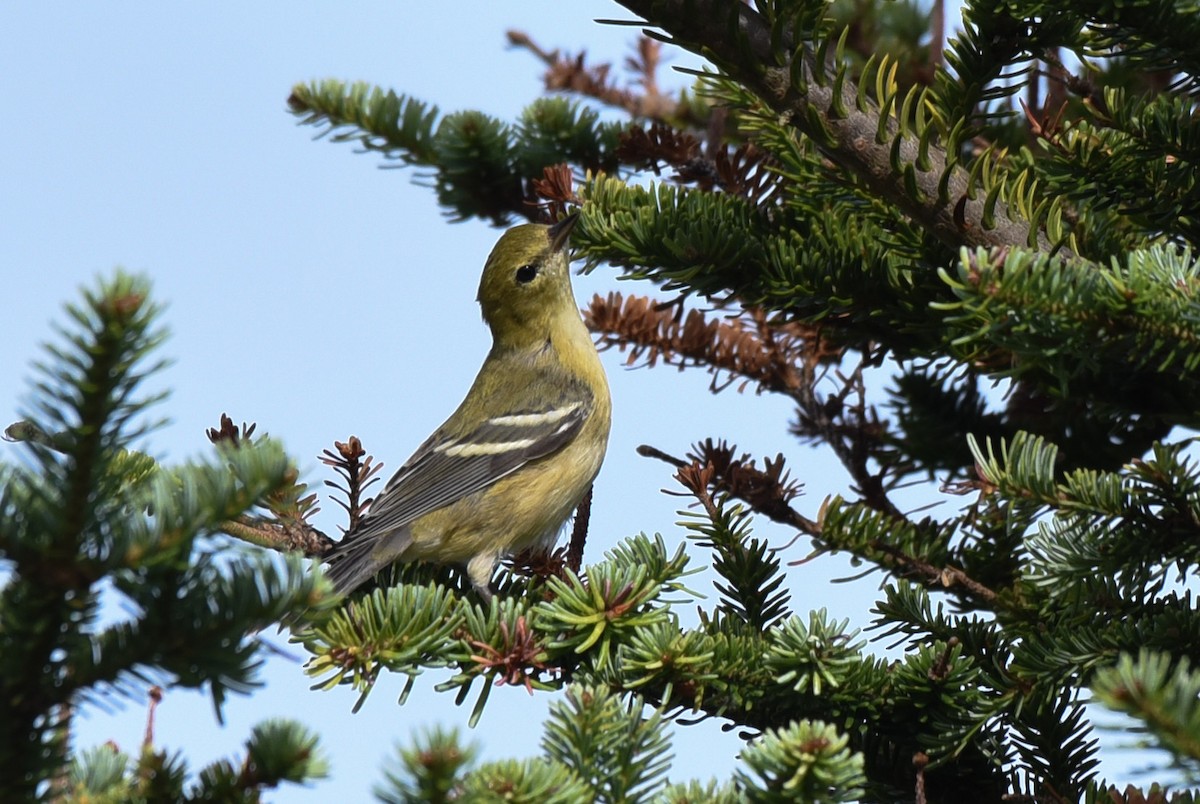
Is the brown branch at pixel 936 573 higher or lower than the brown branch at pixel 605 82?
lower

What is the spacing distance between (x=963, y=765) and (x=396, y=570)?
103 inches

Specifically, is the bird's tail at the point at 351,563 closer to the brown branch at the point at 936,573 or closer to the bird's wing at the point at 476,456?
the bird's wing at the point at 476,456

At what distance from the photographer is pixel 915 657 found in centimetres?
264

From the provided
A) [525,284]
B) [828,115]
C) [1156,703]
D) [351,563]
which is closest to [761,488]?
[828,115]

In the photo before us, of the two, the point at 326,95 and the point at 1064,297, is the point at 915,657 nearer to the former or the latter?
the point at 1064,297

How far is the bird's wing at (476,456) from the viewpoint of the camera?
4.98 meters

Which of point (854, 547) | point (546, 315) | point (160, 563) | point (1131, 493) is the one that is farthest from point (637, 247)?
point (546, 315)

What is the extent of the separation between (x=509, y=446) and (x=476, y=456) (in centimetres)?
15

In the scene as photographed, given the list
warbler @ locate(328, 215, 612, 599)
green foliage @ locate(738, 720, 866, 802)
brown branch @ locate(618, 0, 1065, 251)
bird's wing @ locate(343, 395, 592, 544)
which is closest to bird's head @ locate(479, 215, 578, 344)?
warbler @ locate(328, 215, 612, 599)

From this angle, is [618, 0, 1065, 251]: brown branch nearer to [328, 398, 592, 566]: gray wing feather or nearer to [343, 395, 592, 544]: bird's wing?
[328, 398, 592, 566]: gray wing feather

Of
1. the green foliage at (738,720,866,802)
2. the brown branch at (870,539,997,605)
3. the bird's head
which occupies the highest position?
the bird's head

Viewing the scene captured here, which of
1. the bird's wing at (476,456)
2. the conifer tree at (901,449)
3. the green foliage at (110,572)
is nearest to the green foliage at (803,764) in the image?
the conifer tree at (901,449)

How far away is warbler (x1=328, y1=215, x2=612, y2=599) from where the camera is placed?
15.6 feet

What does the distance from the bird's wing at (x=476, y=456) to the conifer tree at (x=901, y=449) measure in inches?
41.3
